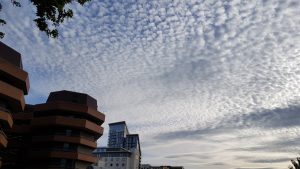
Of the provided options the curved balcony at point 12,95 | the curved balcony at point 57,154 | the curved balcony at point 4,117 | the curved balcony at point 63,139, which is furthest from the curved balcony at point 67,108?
the curved balcony at point 4,117

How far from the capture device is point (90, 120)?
253ft

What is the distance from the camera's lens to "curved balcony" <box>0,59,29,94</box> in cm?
5259

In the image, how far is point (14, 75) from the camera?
5425cm

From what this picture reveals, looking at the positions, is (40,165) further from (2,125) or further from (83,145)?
(2,125)

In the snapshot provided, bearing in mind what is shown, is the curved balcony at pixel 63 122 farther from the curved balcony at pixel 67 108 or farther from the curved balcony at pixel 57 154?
the curved balcony at pixel 57 154

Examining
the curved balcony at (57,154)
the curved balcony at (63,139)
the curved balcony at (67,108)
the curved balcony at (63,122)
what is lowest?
the curved balcony at (57,154)

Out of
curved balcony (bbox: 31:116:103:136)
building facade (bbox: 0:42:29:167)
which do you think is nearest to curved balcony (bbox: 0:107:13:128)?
building facade (bbox: 0:42:29:167)

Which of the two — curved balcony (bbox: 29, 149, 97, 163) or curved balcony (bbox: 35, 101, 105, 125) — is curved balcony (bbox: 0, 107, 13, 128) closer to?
curved balcony (bbox: 29, 149, 97, 163)

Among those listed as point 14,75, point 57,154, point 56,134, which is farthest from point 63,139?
point 14,75

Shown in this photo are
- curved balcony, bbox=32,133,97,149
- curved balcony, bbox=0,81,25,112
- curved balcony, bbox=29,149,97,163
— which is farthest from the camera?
curved balcony, bbox=32,133,97,149

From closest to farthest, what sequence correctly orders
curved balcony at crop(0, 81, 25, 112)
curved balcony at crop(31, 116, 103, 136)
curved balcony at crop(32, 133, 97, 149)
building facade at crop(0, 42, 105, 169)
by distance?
curved balcony at crop(0, 81, 25, 112) → curved balcony at crop(32, 133, 97, 149) → curved balcony at crop(31, 116, 103, 136) → building facade at crop(0, 42, 105, 169)

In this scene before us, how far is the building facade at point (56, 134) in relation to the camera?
70956mm

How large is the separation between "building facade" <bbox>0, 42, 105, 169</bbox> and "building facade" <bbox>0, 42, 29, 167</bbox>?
968cm

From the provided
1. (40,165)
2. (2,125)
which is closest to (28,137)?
(40,165)
